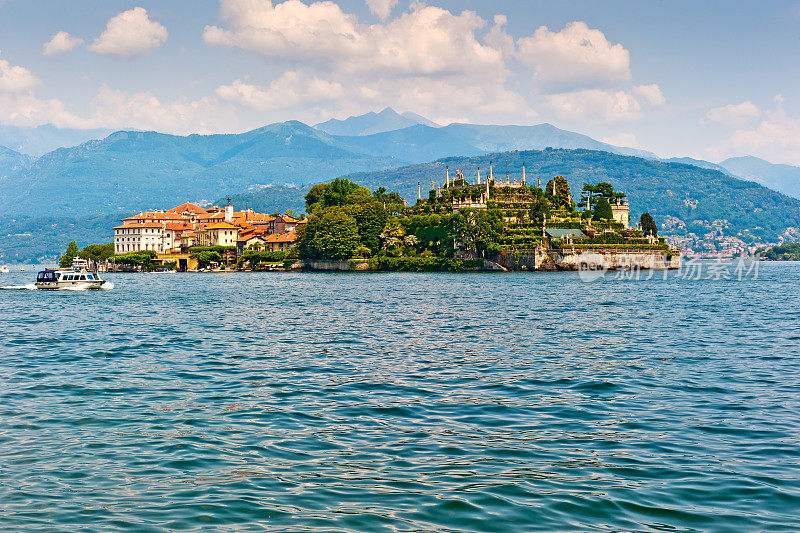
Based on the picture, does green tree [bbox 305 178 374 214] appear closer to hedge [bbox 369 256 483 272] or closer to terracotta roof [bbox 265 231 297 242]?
terracotta roof [bbox 265 231 297 242]

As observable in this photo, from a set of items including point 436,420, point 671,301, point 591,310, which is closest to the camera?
point 436,420

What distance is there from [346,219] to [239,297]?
257 feet

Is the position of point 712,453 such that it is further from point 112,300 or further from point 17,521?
point 112,300

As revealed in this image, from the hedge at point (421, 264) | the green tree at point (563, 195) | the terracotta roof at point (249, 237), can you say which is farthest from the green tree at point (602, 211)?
the terracotta roof at point (249, 237)

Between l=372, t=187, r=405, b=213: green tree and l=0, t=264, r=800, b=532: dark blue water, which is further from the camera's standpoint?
l=372, t=187, r=405, b=213: green tree

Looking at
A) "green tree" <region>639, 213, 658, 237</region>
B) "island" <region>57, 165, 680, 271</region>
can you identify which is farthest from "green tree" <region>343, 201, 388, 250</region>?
"green tree" <region>639, 213, 658, 237</region>

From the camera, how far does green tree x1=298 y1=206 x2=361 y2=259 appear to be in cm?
14400

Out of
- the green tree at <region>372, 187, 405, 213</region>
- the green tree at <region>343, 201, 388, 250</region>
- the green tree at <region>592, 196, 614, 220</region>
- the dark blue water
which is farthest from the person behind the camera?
the green tree at <region>372, 187, 405, 213</region>

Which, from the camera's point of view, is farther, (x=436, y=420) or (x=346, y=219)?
(x=346, y=219)

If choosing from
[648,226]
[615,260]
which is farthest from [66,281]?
[648,226]

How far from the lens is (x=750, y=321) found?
43219mm

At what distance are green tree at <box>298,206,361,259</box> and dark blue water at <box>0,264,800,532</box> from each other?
10816cm

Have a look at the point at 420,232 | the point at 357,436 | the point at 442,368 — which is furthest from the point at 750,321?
the point at 420,232

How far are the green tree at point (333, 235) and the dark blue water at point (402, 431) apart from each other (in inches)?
4258
